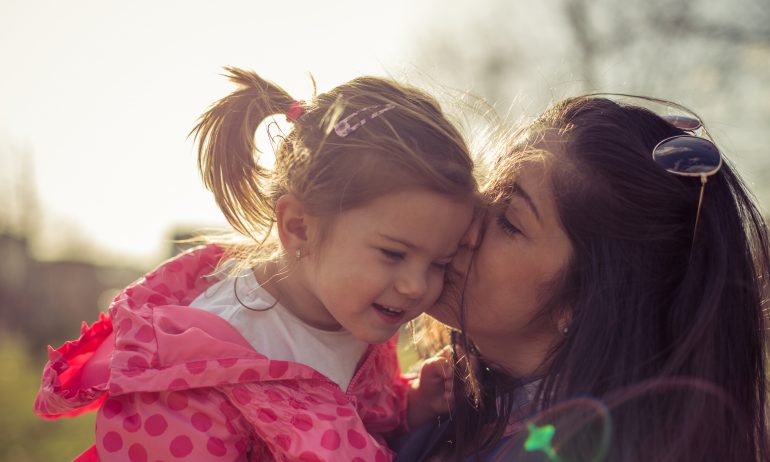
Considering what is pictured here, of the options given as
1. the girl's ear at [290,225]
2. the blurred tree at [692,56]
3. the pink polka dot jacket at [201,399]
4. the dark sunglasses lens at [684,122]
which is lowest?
the pink polka dot jacket at [201,399]

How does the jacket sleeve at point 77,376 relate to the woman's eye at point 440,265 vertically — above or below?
below

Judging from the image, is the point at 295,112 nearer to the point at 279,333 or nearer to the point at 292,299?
the point at 292,299

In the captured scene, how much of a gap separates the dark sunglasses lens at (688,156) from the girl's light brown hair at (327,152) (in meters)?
0.52

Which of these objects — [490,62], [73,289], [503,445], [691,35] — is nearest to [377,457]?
[503,445]

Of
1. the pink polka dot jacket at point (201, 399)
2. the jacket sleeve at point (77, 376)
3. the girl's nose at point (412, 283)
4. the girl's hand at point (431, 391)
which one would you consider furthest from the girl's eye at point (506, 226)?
the jacket sleeve at point (77, 376)

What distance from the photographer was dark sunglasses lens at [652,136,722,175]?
5.82 feet

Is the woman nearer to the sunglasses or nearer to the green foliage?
the sunglasses

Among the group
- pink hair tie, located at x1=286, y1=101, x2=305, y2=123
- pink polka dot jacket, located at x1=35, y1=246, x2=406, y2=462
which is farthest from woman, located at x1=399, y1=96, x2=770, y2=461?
pink hair tie, located at x1=286, y1=101, x2=305, y2=123

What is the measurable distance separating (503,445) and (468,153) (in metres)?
0.84

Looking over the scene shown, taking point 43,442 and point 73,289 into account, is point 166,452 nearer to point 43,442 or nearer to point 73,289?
point 43,442

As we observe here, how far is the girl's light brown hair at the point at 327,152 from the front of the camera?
77.2 inches

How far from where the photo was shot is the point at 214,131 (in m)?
2.27

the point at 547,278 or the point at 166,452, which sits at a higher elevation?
the point at 547,278

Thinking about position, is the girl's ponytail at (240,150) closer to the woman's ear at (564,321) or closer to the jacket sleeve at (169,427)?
the jacket sleeve at (169,427)
